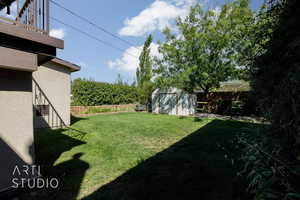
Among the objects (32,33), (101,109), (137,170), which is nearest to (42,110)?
(32,33)

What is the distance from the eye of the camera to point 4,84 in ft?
6.47

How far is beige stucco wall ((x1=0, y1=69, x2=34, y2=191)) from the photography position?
1959 millimetres

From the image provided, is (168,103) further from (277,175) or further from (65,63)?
(277,175)

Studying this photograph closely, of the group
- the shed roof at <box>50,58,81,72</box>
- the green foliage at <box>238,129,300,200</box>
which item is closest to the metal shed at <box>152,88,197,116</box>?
the shed roof at <box>50,58,81,72</box>

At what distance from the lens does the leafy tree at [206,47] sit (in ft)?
31.1

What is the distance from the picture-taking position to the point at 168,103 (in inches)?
480

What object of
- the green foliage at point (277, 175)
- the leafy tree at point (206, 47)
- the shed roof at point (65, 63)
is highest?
the leafy tree at point (206, 47)

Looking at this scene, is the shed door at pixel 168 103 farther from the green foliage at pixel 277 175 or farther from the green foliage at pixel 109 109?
the green foliage at pixel 277 175

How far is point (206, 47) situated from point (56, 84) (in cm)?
971

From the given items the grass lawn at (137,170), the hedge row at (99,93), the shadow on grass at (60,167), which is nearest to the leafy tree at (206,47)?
the hedge row at (99,93)

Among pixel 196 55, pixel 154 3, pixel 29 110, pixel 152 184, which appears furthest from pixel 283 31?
pixel 154 3

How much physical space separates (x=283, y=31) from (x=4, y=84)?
394 cm

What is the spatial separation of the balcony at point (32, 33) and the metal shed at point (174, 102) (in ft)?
33.8

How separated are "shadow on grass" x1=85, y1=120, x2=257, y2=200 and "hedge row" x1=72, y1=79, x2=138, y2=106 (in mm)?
9998
